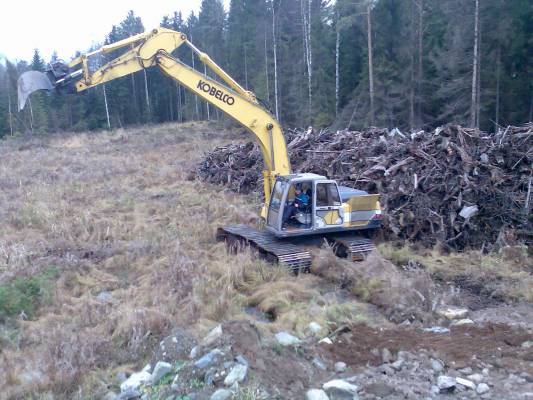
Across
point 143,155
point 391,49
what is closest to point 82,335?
Result: point 143,155

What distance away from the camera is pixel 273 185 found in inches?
444

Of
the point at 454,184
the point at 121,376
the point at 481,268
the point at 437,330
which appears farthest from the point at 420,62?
the point at 121,376

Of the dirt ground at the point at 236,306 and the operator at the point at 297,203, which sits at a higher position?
the operator at the point at 297,203

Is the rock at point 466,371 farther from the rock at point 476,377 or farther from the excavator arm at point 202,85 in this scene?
the excavator arm at point 202,85

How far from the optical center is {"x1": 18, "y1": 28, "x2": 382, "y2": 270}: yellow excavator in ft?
34.1

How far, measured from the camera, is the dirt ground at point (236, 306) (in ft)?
19.6

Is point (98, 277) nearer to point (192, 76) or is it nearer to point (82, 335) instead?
point (82, 335)

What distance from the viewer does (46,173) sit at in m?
22.7

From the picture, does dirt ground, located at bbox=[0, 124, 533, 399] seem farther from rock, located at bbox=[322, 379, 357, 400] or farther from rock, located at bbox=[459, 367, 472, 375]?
rock, located at bbox=[322, 379, 357, 400]

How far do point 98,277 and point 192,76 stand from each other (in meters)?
4.82

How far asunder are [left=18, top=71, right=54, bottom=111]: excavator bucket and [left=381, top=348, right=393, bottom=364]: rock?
7679mm

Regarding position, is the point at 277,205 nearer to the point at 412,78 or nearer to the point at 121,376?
the point at 121,376

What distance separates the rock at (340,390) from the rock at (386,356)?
793mm

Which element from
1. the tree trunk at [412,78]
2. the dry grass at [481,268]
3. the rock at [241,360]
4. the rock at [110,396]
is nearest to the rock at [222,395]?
the rock at [241,360]
